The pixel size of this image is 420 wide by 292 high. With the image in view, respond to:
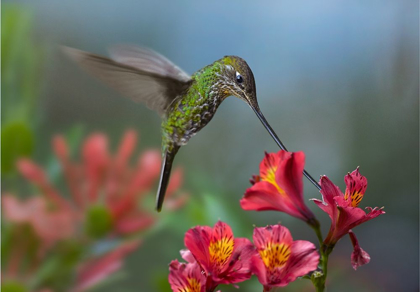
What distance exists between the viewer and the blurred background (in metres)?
0.98

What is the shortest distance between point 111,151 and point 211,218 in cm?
45

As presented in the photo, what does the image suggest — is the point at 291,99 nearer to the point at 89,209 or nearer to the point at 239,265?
the point at 89,209

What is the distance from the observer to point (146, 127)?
1.06 meters

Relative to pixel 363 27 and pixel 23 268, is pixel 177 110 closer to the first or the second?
pixel 23 268

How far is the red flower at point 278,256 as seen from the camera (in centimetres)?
23

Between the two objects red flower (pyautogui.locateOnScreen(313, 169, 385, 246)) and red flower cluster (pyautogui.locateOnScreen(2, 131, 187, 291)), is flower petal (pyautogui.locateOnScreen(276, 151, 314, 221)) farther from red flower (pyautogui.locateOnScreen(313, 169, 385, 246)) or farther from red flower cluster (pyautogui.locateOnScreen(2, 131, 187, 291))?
red flower cluster (pyautogui.locateOnScreen(2, 131, 187, 291))

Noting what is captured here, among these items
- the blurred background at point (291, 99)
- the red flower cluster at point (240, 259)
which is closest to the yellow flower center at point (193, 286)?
the red flower cluster at point (240, 259)

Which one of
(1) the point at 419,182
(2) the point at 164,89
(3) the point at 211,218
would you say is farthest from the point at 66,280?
(1) the point at 419,182

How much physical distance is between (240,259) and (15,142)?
0.57 meters

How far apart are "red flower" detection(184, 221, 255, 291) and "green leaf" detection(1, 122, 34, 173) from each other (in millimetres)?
542

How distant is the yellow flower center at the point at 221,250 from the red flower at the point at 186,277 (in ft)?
0.04

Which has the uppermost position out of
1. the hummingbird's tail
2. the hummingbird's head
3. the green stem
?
the hummingbird's head

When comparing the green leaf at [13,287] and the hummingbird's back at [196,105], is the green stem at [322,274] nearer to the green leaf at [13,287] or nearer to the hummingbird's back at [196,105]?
the hummingbird's back at [196,105]

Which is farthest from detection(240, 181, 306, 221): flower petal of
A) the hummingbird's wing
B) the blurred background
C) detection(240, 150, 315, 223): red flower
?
the blurred background
